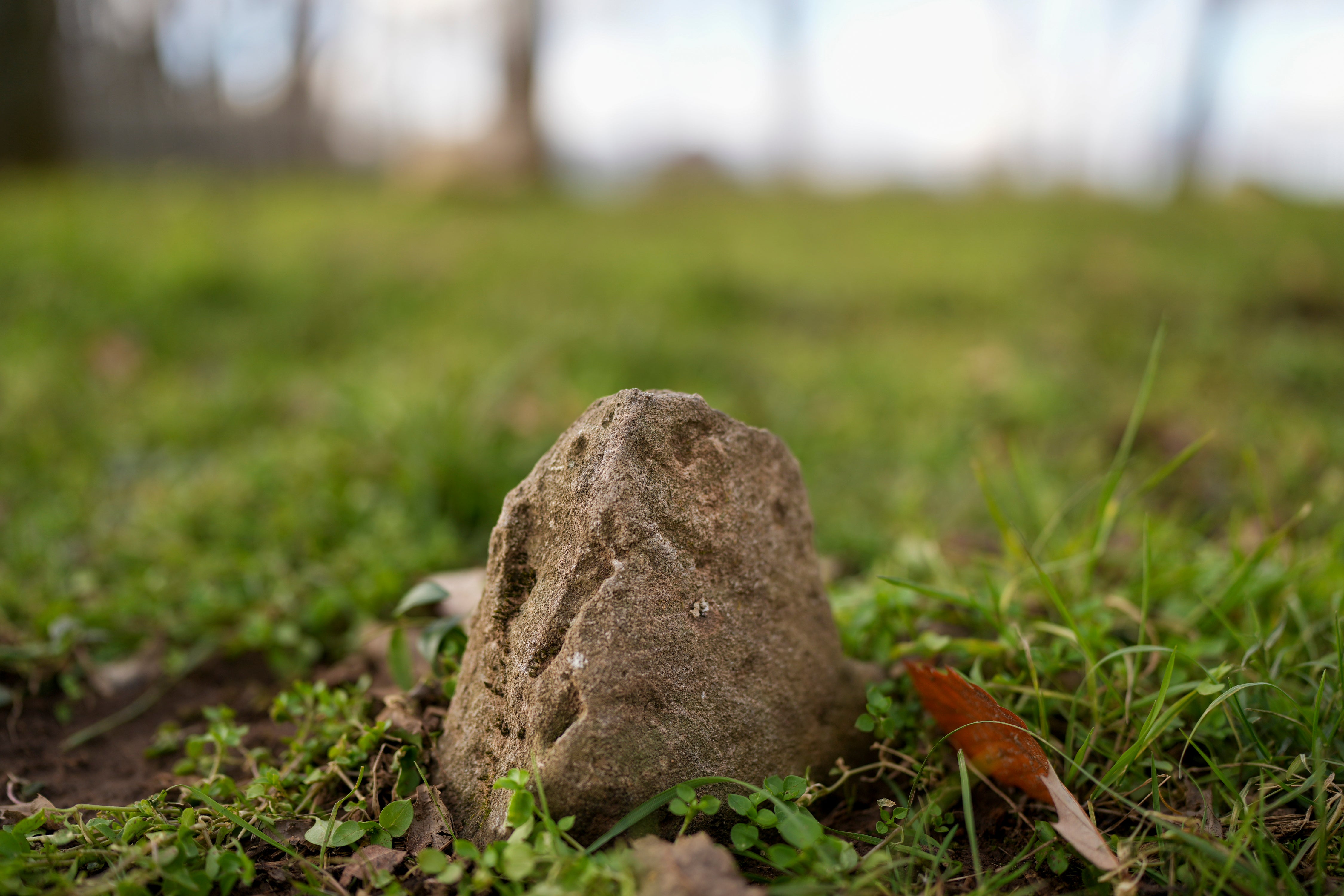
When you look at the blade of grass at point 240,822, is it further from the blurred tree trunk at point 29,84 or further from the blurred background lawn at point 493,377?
the blurred tree trunk at point 29,84

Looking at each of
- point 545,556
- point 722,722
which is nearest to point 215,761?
point 545,556

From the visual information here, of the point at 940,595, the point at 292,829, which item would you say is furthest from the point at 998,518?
the point at 292,829

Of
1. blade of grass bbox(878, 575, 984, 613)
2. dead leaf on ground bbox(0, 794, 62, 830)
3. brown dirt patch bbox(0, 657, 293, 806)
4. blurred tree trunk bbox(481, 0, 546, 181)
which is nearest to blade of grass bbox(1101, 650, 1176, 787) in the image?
blade of grass bbox(878, 575, 984, 613)

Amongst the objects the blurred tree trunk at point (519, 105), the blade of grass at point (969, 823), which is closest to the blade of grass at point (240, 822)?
the blade of grass at point (969, 823)

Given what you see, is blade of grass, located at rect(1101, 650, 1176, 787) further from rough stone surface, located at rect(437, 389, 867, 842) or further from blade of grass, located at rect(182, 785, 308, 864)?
blade of grass, located at rect(182, 785, 308, 864)

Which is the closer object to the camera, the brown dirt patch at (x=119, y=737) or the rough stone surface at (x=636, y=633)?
the rough stone surface at (x=636, y=633)

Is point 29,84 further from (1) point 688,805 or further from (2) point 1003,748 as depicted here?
(2) point 1003,748
